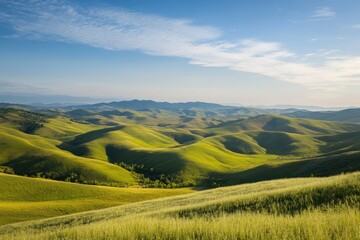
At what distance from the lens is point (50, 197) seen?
83.6 metres

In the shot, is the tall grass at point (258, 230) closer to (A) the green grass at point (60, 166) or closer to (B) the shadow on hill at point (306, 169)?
(B) the shadow on hill at point (306, 169)

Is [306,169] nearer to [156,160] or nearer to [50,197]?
[50,197]

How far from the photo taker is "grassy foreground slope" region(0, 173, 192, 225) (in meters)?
64.5

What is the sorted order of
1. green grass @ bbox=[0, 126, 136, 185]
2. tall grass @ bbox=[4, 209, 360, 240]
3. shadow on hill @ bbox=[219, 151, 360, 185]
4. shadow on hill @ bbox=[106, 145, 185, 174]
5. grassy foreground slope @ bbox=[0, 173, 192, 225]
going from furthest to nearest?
shadow on hill @ bbox=[106, 145, 185, 174] < green grass @ bbox=[0, 126, 136, 185] < shadow on hill @ bbox=[219, 151, 360, 185] < grassy foreground slope @ bbox=[0, 173, 192, 225] < tall grass @ bbox=[4, 209, 360, 240]

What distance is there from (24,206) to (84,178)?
5905 centimetres

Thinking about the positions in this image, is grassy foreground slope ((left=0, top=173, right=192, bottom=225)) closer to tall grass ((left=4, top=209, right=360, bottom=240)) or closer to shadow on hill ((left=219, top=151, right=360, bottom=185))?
shadow on hill ((left=219, top=151, right=360, bottom=185))

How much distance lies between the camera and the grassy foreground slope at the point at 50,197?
212 feet

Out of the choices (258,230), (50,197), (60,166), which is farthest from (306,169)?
(60,166)

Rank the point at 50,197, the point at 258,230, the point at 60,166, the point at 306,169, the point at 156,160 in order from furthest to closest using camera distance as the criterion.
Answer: the point at 156,160 < the point at 60,166 < the point at 306,169 < the point at 50,197 < the point at 258,230

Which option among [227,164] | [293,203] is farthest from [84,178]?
[293,203]

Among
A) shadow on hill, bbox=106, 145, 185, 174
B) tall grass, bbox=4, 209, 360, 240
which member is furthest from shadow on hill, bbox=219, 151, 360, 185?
tall grass, bbox=4, 209, 360, 240

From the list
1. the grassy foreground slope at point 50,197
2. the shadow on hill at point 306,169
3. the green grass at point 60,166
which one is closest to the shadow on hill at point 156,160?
the green grass at point 60,166

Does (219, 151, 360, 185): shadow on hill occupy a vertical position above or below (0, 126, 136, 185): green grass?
above

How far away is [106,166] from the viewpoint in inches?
5723
